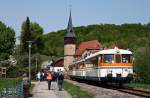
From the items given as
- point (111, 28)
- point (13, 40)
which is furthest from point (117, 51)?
point (111, 28)

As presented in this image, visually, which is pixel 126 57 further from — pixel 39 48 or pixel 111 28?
pixel 111 28

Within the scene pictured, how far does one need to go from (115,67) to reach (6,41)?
6294 centimetres

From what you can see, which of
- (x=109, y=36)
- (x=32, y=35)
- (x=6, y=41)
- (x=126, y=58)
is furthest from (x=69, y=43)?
(x=126, y=58)

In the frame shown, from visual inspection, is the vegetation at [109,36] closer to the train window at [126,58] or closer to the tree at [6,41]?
the tree at [6,41]

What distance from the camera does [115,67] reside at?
36.3 m

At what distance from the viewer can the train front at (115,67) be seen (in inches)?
1421

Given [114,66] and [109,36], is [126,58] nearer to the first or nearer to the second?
[114,66]

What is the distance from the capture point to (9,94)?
1633 centimetres

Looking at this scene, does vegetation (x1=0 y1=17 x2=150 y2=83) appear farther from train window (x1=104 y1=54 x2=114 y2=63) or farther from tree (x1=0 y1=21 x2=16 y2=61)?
train window (x1=104 y1=54 x2=114 y2=63)

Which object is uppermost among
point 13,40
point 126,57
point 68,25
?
point 68,25

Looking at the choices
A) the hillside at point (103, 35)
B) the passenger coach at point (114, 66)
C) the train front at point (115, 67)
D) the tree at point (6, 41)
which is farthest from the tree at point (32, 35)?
the train front at point (115, 67)

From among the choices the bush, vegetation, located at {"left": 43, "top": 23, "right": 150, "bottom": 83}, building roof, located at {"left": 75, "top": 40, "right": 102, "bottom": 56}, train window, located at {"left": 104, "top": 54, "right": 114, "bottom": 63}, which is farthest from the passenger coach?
building roof, located at {"left": 75, "top": 40, "right": 102, "bottom": 56}

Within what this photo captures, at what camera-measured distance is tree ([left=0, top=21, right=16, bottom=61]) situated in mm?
95050

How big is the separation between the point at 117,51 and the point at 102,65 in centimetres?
192
